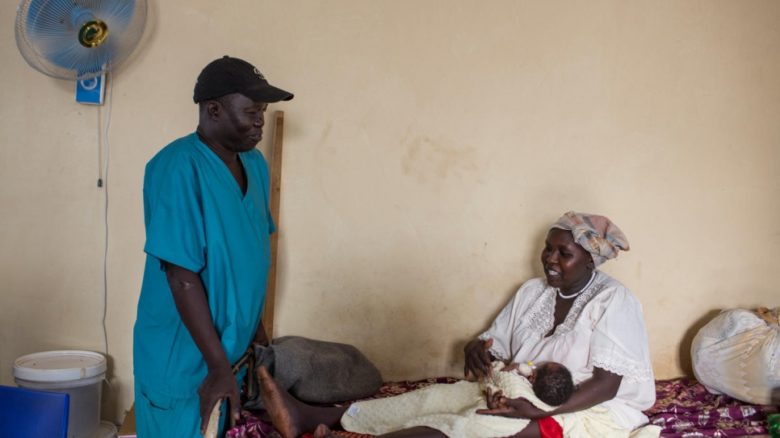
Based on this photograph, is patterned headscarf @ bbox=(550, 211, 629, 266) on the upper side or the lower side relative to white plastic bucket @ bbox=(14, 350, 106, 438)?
upper

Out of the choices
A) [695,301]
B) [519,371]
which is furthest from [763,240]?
[519,371]

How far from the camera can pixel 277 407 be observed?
108 inches

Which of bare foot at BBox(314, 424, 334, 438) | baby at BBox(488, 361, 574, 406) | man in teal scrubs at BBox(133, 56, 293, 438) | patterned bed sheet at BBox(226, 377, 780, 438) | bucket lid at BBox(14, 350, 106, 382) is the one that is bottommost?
patterned bed sheet at BBox(226, 377, 780, 438)

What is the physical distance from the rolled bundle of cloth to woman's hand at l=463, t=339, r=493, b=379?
1238 mm

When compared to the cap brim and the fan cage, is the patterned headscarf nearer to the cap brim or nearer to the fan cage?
the cap brim

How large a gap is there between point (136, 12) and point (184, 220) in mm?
1351

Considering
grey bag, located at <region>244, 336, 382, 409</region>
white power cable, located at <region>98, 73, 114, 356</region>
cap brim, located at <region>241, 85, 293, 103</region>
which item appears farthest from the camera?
white power cable, located at <region>98, 73, 114, 356</region>

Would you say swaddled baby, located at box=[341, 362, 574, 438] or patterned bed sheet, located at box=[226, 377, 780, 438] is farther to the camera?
patterned bed sheet, located at box=[226, 377, 780, 438]

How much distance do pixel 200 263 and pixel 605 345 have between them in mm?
1585

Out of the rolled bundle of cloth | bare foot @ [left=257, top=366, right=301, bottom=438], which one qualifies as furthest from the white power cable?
the rolled bundle of cloth

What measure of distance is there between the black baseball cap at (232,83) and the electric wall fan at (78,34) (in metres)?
0.99

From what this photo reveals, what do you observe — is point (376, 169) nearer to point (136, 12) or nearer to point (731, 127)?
point (136, 12)

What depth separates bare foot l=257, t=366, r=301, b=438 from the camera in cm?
273

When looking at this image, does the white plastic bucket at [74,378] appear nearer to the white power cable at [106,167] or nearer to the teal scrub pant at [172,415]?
the white power cable at [106,167]
